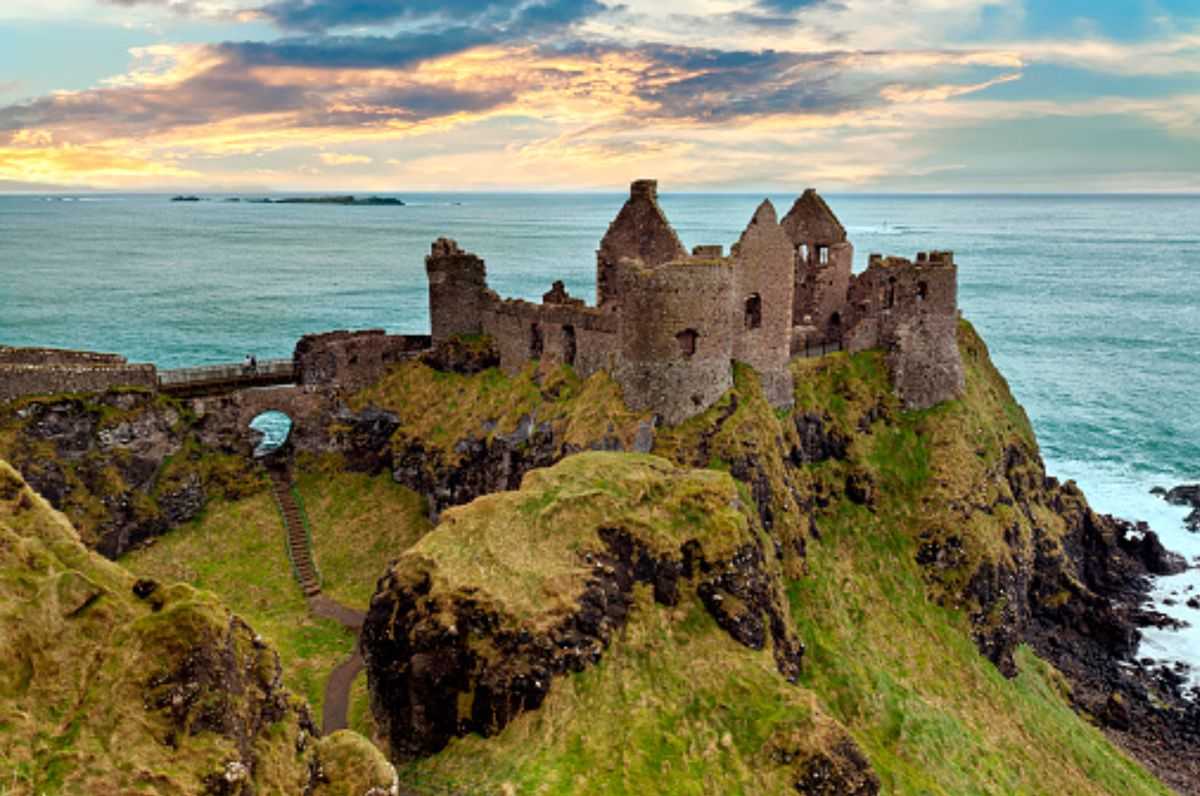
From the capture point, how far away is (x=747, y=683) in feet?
82.8

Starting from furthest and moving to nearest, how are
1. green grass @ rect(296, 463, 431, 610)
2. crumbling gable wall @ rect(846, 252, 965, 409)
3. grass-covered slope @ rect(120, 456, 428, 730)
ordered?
1. crumbling gable wall @ rect(846, 252, 965, 409)
2. green grass @ rect(296, 463, 431, 610)
3. grass-covered slope @ rect(120, 456, 428, 730)

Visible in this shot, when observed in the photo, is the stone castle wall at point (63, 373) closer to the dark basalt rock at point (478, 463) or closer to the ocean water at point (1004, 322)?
the dark basalt rock at point (478, 463)

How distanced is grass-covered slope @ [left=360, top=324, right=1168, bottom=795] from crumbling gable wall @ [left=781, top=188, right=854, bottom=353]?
382 cm

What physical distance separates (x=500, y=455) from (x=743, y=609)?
1844 centimetres

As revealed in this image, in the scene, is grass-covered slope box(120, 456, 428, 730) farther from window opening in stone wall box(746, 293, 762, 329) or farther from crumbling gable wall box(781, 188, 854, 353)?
crumbling gable wall box(781, 188, 854, 353)

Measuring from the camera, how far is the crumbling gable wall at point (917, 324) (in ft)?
159

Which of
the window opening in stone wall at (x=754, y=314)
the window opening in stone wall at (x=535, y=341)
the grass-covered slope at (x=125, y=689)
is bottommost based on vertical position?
the grass-covered slope at (x=125, y=689)

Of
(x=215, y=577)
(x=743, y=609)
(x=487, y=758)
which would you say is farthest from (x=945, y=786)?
(x=215, y=577)

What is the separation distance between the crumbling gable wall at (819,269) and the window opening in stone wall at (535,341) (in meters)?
15.7

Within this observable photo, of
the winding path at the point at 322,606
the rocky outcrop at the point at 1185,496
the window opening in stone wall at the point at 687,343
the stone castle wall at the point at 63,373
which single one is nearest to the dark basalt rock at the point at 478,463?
the winding path at the point at 322,606

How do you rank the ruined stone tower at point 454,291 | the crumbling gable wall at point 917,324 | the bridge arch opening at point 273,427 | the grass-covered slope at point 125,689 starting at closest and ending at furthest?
the grass-covered slope at point 125,689
the crumbling gable wall at point 917,324
the ruined stone tower at point 454,291
the bridge arch opening at point 273,427

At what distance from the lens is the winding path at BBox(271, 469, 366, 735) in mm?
30556

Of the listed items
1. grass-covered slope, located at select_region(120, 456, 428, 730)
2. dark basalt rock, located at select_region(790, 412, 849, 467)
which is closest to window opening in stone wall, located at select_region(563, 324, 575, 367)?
grass-covered slope, located at select_region(120, 456, 428, 730)

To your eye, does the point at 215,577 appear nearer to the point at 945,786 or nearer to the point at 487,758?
the point at 487,758
